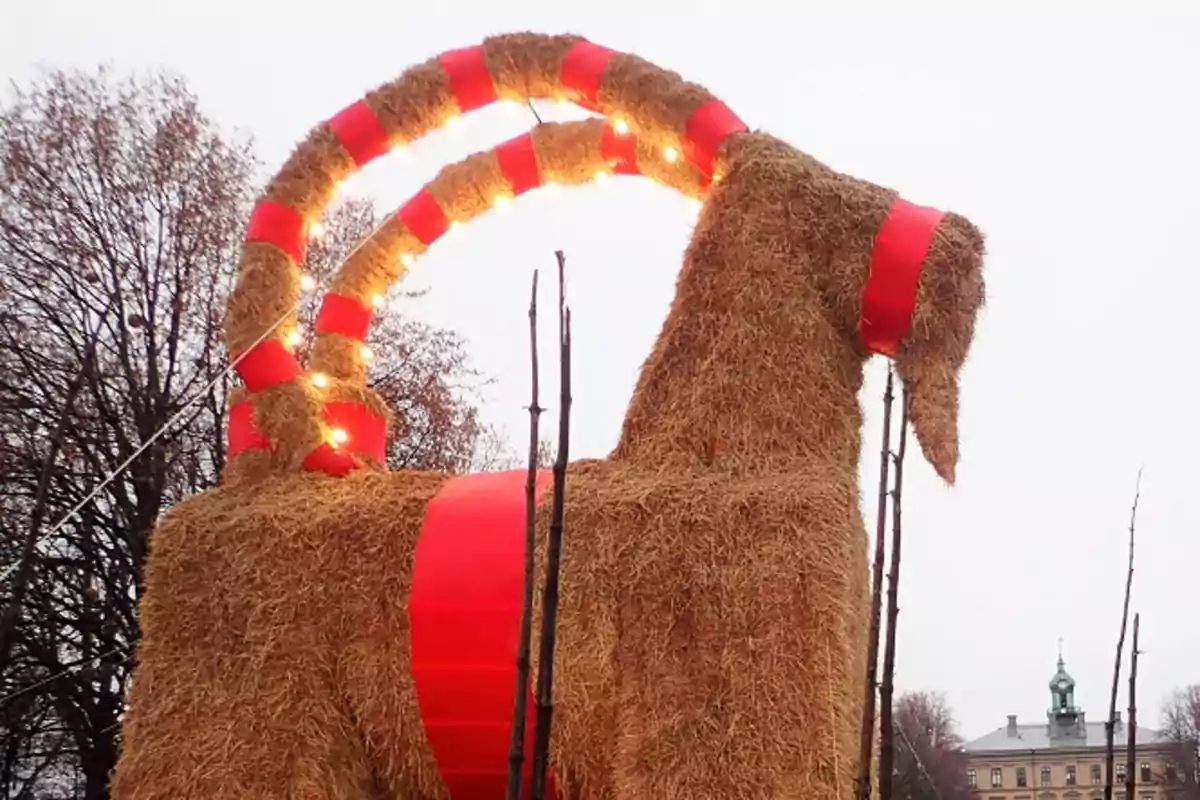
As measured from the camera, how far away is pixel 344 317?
16.9ft

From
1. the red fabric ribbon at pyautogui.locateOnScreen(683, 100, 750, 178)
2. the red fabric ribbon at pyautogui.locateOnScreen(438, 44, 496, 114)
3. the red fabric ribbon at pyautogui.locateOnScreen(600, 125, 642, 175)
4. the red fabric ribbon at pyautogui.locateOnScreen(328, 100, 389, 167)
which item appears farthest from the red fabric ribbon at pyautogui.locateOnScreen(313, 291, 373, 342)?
the red fabric ribbon at pyautogui.locateOnScreen(683, 100, 750, 178)

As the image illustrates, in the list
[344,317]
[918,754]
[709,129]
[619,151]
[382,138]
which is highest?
[619,151]

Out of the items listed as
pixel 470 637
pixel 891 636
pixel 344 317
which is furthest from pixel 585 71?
pixel 891 636

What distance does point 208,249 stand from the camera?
11062 millimetres

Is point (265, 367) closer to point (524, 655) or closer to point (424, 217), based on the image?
point (424, 217)

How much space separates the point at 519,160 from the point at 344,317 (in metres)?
1.04

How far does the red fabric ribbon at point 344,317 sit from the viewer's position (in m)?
5.14

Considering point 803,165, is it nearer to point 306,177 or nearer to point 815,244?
point 815,244

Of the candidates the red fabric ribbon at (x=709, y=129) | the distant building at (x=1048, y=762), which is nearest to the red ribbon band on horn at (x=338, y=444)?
the red fabric ribbon at (x=709, y=129)

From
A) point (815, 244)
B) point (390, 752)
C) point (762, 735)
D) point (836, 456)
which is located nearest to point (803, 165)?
point (815, 244)

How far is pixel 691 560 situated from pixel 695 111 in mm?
1664

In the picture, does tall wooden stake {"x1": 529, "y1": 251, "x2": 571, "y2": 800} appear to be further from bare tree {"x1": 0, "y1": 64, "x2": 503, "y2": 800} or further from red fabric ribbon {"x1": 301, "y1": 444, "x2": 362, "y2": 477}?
bare tree {"x1": 0, "y1": 64, "x2": 503, "y2": 800}

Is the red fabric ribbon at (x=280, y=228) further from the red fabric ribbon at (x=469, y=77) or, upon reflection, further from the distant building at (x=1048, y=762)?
the distant building at (x=1048, y=762)

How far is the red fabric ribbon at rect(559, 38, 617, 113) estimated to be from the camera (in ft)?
14.4
